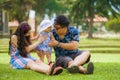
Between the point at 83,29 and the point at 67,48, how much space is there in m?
81.3

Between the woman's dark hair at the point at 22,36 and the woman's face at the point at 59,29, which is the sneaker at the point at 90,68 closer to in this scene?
the woman's face at the point at 59,29

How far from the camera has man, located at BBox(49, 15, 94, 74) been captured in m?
8.43

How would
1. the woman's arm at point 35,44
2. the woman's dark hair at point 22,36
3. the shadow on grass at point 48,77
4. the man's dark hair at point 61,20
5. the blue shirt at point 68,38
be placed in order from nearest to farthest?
1. the shadow on grass at point 48,77
2. the woman's arm at point 35,44
3. the man's dark hair at point 61,20
4. the blue shirt at point 68,38
5. the woman's dark hair at point 22,36

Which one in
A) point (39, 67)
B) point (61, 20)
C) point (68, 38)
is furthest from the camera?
point (68, 38)

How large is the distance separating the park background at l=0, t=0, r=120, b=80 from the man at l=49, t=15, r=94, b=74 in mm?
184

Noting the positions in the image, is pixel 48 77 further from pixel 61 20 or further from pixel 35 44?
pixel 61 20

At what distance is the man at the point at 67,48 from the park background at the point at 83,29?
0.18 m

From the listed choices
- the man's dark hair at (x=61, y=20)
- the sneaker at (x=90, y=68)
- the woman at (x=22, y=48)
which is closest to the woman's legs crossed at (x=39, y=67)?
the woman at (x=22, y=48)

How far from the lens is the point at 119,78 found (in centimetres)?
773

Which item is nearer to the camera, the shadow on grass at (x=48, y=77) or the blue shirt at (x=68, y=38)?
the shadow on grass at (x=48, y=77)

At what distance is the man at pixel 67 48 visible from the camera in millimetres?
8430

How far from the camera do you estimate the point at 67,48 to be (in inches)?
347

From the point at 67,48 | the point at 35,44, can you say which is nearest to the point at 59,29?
the point at 67,48

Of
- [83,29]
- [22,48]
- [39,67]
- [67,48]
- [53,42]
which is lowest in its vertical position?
[83,29]
